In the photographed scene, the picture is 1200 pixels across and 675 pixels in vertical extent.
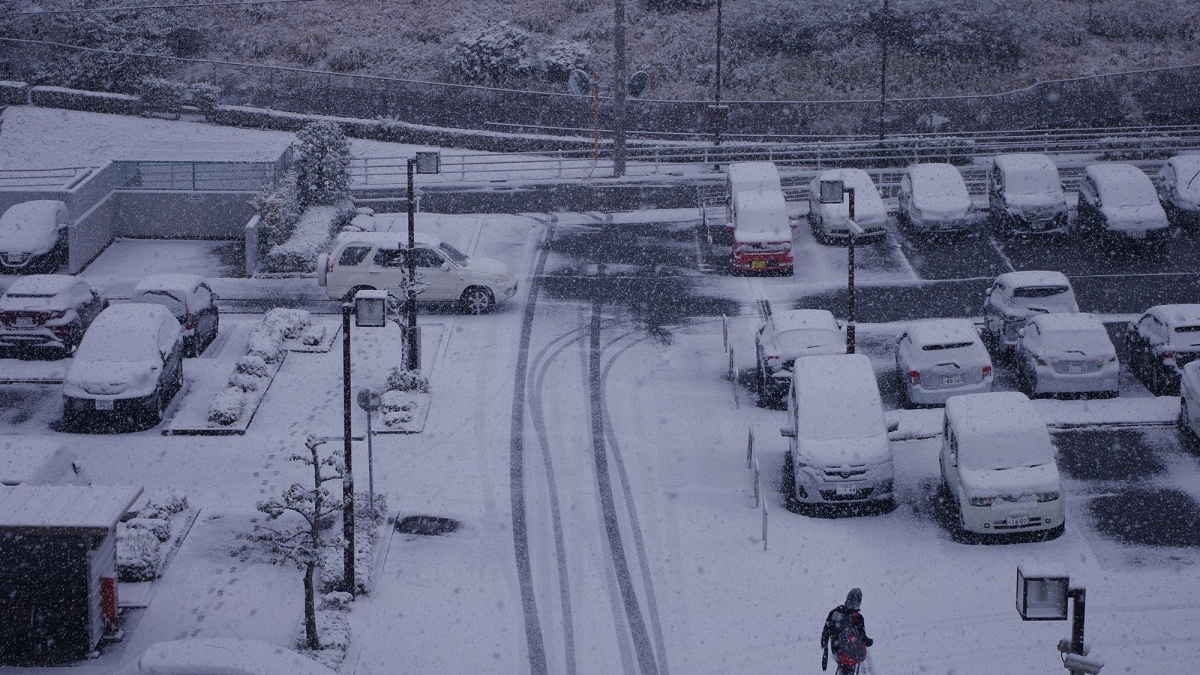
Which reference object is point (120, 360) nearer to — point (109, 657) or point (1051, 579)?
point (109, 657)

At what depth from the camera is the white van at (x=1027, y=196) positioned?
3244cm

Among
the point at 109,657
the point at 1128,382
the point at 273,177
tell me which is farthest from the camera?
the point at 273,177

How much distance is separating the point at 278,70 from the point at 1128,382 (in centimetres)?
3227

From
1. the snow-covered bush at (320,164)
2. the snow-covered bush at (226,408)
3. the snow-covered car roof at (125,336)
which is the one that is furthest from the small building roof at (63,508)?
the snow-covered bush at (320,164)

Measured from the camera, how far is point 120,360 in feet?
76.1

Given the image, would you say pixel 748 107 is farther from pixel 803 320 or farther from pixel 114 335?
pixel 114 335

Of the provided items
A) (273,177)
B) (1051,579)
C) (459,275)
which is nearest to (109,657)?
(1051,579)

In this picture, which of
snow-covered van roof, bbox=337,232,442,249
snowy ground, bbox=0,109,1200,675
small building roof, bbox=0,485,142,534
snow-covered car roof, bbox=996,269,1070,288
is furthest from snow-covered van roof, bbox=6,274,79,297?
snow-covered car roof, bbox=996,269,1070,288

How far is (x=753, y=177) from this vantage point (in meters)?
34.1

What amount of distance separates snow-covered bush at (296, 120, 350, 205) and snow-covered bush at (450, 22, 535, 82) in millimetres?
13763

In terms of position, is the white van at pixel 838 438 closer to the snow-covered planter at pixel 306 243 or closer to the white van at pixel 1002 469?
the white van at pixel 1002 469

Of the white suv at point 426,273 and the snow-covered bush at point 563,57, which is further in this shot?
the snow-covered bush at point 563,57

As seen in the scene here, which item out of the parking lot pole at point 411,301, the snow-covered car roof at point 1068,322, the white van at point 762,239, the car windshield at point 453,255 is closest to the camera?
the parking lot pole at point 411,301

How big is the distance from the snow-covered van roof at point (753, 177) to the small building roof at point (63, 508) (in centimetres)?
2015
